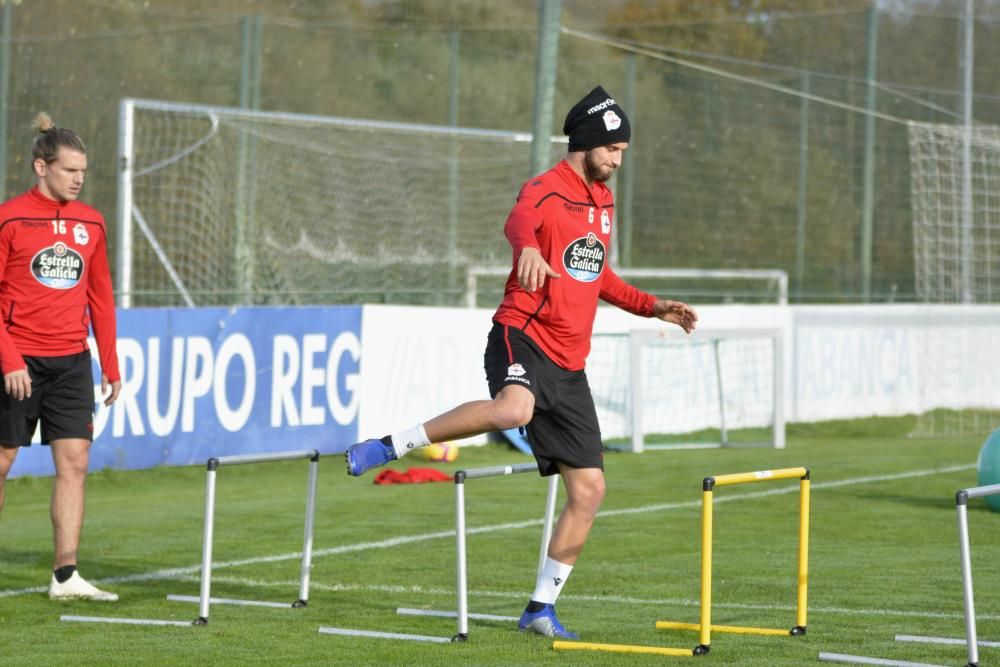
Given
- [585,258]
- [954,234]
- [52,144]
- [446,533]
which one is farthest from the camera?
[954,234]

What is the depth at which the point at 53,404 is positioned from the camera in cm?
883

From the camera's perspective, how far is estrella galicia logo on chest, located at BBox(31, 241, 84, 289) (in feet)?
28.7

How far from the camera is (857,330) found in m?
23.4

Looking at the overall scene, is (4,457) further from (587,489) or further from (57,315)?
(587,489)

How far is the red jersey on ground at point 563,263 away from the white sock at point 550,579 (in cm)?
88

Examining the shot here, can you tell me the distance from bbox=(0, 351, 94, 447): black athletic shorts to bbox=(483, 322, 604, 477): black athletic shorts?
7.83 ft

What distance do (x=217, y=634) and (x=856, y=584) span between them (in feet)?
11.9

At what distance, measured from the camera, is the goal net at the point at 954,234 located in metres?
22.9

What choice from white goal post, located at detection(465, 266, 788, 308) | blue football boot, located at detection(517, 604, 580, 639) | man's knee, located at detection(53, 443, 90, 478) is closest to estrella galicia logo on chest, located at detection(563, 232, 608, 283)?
blue football boot, located at detection(517, 604, 580, 639)

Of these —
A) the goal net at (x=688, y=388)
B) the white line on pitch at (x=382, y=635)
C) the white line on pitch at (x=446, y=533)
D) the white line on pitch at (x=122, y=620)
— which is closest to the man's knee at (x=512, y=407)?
the white line on pitch at (x=382, y=635)

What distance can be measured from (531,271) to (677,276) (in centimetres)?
1725

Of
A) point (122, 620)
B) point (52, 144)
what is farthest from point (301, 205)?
point (122, 620)

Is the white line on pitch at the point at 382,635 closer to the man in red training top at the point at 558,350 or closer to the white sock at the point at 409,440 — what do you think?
the man in red training top at the point at 558,350

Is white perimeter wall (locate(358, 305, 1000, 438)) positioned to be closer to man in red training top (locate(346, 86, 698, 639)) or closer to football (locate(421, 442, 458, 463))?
football (locate(421, 442, 458, 463))
